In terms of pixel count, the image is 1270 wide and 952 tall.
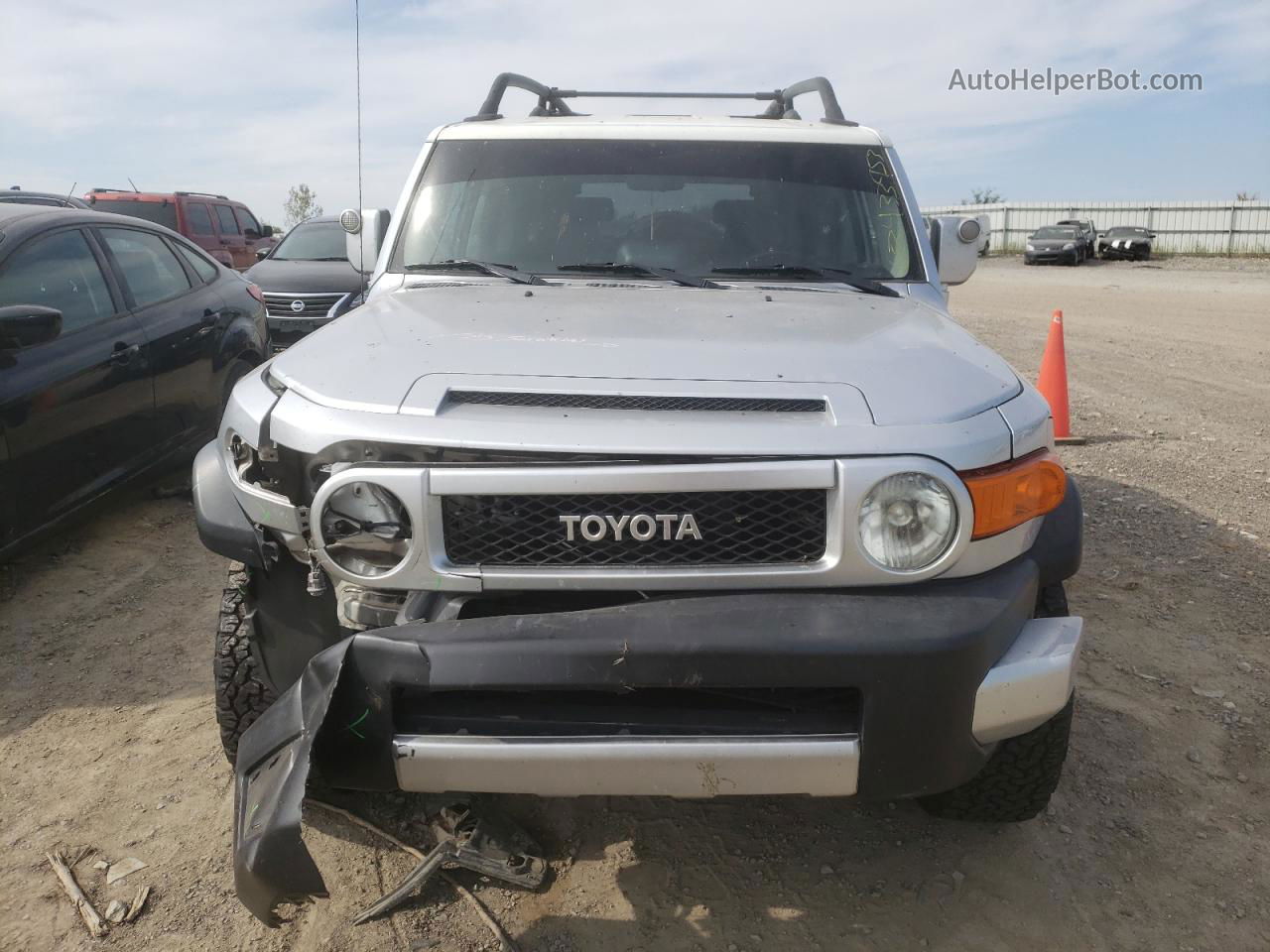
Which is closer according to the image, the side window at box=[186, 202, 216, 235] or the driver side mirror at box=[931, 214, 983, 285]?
Answer: the driver side mirror at box=[931, 214, 983, 285]

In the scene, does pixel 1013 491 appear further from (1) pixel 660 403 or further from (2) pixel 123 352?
(2) pixel 123 352

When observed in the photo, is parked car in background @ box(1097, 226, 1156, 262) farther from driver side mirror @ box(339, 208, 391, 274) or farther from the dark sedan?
driver side mirror @ box(339, 208, 391, 274)

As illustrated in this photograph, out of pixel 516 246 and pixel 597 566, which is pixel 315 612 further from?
pixel 516 246

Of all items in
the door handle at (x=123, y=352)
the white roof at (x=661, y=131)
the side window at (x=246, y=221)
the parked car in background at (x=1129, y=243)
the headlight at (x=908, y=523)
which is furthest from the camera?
the parked car in background at (x=1129, y=243)

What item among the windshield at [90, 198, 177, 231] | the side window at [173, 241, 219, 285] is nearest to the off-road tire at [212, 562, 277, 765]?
the side window at [173, 241, 219, 285]

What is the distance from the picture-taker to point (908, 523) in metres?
2.03

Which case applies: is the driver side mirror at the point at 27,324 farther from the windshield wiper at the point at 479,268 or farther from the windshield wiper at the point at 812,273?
the windshield wiper at the point at 812,273

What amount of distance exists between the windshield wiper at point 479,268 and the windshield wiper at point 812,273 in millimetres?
605

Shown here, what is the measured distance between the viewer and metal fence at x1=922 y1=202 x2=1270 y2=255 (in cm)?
3184

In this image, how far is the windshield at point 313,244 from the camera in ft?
36.3

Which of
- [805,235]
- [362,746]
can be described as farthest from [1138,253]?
[362,746]

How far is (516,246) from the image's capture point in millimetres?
3365

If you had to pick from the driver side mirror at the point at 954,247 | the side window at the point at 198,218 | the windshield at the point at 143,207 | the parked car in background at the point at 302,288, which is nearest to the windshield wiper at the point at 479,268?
the driver side mirror at the point at 954,247

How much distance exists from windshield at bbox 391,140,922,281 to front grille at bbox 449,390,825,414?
50.0 inches
